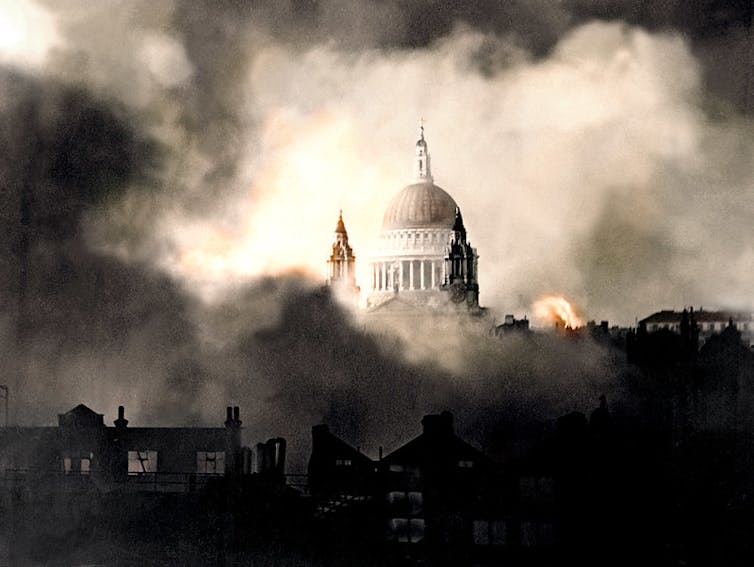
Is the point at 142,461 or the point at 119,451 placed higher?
the point at 119,451

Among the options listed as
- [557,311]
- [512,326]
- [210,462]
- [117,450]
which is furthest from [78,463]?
[557,311]

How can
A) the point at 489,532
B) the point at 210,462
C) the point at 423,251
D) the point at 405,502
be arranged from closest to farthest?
the point at 489,532 → the point at 405,502 → the point at 210,462 → the point at 423,251

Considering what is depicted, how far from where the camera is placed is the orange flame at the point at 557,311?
18281 mm

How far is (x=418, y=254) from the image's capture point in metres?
20.0

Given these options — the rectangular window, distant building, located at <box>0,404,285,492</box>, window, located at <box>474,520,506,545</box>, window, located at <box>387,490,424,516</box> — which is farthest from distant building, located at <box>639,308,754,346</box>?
distant building, located at <box>0,404,285,492</box>

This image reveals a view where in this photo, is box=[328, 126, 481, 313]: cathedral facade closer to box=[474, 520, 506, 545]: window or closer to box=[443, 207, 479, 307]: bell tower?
box=[443, 207, 479, 307]: bell tower

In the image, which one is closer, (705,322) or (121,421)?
(705,322)

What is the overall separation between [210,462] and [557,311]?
4033 millimetres

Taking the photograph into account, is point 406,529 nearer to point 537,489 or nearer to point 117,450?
point 537,489

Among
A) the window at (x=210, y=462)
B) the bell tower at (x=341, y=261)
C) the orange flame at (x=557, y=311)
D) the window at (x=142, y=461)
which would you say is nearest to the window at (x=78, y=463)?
the window at (x=142, y=461)

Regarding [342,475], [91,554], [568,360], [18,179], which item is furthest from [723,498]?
[18,179]

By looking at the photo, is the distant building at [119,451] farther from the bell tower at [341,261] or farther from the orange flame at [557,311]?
the orange flame at [557,311]

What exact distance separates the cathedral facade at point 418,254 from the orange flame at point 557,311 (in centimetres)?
75

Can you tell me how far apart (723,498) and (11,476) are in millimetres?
7389
